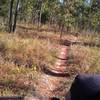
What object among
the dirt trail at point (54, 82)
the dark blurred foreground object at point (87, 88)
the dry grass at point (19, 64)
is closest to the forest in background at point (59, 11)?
the dry grass at point (19, 64)

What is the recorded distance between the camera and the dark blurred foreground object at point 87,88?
3.23m

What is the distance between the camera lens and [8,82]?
907 cm

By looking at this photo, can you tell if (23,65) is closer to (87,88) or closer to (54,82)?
(54,82)

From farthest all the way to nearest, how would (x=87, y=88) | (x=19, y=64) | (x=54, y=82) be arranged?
(x=19, y=64) < (x=54, y=82) < (x=87, y=88)

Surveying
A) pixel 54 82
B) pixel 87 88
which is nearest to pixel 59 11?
pixel 54 82

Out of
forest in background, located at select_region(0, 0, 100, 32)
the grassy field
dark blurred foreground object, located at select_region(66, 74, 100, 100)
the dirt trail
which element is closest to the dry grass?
the grassy field

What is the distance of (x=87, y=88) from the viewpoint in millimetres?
3227

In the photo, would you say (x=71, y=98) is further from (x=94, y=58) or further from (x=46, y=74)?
(x=94, y=58)

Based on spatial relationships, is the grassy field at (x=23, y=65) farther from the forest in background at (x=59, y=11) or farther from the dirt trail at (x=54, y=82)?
the forest in background at (x=59, y=11)

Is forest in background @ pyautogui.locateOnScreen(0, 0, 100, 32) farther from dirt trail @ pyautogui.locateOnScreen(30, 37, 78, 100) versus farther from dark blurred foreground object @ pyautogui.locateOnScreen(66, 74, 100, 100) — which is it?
dark blurred foreground object @ pyautogui.locateOnScreen(66, 74, 100, 100)

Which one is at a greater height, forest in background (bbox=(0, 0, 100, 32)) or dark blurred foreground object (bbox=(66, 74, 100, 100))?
dark blurred foreground object (bbox=(66, 74, 100, 100))

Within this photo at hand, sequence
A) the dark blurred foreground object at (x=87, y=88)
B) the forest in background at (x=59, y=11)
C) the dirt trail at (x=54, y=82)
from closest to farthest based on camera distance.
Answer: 1. the dark blurred foreground object at (x=87, y=88)
2. the dirt trail at (x=54, y=82)
3. the forest in background at (x=59, y=11)

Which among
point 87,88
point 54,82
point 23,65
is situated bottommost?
point 54,82

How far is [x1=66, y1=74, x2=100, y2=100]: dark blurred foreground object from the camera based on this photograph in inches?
127
